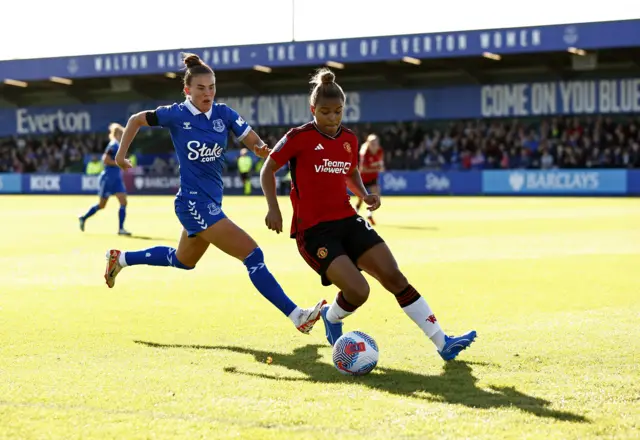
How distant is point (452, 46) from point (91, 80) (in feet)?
67.2

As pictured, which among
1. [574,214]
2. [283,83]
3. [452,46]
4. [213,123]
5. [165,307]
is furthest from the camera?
[283,83]

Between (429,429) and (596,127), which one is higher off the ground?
(596,127)

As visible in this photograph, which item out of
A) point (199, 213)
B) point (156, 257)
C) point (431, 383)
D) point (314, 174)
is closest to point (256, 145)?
point (199, 213)

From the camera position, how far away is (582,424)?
4.54 meters

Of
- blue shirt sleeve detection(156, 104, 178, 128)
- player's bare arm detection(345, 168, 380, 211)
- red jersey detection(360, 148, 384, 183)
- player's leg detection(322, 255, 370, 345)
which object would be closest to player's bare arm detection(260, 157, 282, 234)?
player's leg detection(322, 255, 370, 345)

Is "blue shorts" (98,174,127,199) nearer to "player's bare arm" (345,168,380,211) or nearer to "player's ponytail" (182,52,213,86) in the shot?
"player's ponytail" (182,52,213,86)

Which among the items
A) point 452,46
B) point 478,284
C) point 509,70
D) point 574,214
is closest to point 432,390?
point 478,284

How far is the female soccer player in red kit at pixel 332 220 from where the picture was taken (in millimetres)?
6184

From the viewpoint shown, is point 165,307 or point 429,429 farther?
point 165,307

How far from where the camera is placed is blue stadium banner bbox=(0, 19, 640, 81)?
35562mm

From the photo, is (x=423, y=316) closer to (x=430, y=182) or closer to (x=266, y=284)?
(x=266, y=284)

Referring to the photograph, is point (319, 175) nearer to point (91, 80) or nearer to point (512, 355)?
point (512, 355)

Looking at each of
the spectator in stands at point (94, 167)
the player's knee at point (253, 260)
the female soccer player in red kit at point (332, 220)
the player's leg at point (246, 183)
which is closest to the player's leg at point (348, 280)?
the female soccer player in red kit at point (332, 220)

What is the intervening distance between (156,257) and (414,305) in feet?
9.25
